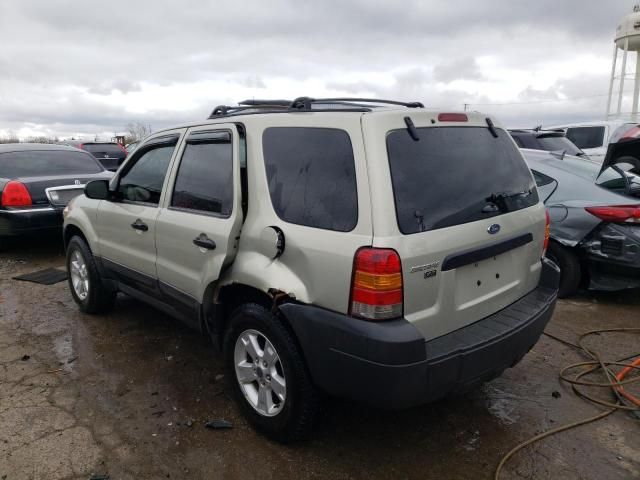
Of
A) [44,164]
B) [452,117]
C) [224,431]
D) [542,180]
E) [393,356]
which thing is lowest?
[224,431]

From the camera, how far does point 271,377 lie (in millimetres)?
2674

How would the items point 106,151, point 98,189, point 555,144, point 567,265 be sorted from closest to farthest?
point 98,189 → point 567,265 → point 555,144 → point 106,151

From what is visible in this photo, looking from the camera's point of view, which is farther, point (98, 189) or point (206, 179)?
point (98, 189)

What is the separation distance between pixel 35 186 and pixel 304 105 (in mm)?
5383

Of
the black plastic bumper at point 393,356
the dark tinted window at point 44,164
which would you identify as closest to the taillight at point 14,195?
the dark tinted window at point 44,164

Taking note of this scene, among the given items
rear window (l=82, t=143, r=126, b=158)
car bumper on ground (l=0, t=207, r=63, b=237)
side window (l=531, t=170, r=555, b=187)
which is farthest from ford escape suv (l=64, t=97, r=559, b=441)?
rear window (l=82, t=143, r=126, b=158)

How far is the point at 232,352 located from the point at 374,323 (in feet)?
3.63

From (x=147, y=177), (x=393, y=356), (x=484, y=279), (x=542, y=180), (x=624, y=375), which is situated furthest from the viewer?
(x=542, y=180)

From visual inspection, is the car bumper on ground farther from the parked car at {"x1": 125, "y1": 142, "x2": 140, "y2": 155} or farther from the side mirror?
the side mirror

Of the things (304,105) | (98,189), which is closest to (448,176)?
(304,105)

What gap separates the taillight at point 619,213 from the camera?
436 cm

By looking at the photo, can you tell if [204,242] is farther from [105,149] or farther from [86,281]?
[105,149]

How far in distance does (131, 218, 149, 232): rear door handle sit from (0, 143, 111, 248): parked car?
12.0 feet

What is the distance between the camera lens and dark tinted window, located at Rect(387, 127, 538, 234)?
230 cm
